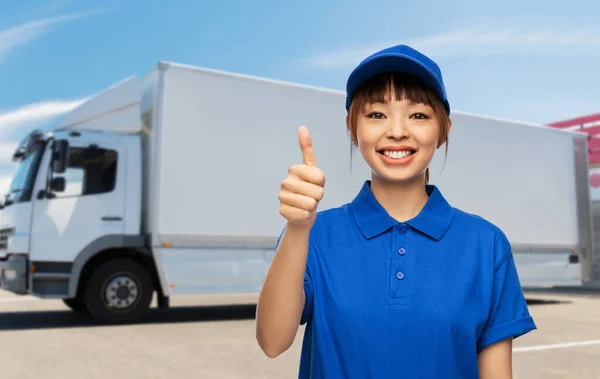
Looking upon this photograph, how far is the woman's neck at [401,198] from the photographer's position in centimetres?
157

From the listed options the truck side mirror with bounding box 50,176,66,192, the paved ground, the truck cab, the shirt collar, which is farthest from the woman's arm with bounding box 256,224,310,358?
the truck side mirror with bounding box 50,176,66,192

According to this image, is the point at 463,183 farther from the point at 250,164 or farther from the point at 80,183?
the point at 80,183

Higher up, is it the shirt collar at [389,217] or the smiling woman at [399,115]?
the smiling woman at [399,115]

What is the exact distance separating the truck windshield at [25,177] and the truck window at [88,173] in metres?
0.42

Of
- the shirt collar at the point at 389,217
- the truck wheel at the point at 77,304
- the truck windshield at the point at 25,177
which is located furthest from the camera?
the truck wheel at the point at 77,304

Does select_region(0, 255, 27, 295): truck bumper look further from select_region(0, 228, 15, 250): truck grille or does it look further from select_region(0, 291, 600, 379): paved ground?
select_region(0, 291, 600, 379): paved ground

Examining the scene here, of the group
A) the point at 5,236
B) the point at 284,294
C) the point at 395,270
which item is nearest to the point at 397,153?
the point at 395,270

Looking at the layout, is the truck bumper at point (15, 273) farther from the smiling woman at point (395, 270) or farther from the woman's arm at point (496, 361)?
the woman's arm at point (496, 361)

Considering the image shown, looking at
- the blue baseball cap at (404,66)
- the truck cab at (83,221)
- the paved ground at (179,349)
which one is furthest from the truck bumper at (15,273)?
the blue baseball cap at (404,66)

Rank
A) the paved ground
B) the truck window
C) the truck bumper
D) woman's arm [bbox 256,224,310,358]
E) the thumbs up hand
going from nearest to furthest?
the thumbs up hand, woman's arm [bbox 256,224,310,358], the paved ground, the truck bumper, the truck window

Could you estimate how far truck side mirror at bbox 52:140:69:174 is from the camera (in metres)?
8.65

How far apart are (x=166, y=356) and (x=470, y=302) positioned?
557 centimetres

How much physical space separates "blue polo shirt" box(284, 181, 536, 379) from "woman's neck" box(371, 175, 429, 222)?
3 cm

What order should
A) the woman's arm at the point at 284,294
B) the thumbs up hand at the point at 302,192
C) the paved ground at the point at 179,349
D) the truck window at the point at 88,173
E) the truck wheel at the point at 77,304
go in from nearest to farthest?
the thumbs up hand at the point at 302,192 → the woman's arm at the point at 284,294 → the paved ground at the point at 179,349 → the truck window at the point at 88,173 → the truck wheel at the point at 77,304
